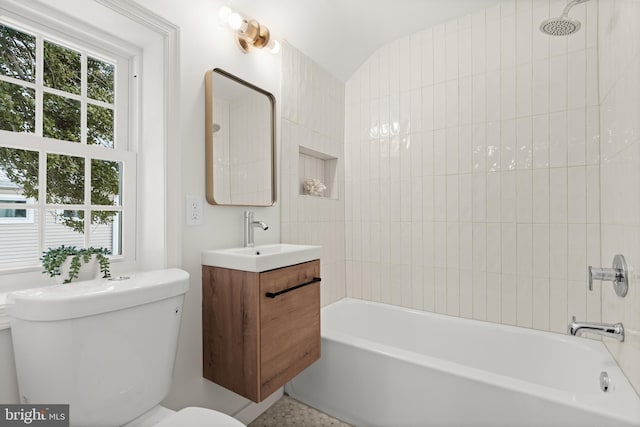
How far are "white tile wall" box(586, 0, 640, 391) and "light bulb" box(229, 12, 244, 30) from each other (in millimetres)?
1658

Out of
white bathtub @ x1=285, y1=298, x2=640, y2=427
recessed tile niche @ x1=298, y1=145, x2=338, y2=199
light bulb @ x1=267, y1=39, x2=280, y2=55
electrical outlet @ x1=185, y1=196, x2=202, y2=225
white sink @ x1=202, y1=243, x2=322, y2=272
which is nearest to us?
white bathtub @ x1=285, y1=298, x2=640, y2=427

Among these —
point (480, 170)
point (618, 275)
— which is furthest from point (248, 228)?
point (618, 275)

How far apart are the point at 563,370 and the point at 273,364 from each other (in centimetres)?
155

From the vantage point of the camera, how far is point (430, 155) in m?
2.32

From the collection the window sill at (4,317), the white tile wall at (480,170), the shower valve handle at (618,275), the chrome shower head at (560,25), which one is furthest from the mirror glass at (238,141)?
the shower valve handle at (618,275)

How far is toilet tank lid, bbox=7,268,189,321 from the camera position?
2.91ft

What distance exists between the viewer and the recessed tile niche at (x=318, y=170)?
241 centimetres

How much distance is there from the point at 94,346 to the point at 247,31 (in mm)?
1598

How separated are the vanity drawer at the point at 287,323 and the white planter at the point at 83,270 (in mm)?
606

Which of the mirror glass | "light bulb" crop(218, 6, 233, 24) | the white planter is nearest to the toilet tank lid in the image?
the white planter

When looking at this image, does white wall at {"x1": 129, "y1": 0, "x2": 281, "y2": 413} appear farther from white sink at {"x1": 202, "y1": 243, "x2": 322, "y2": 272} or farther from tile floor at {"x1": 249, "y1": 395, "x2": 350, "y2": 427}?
tile floor at {"x1": 249, "y1": 395, "x2": 350, "y2": 427}

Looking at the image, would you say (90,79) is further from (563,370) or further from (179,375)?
(563,370)

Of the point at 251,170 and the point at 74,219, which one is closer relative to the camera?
the point at 74,219

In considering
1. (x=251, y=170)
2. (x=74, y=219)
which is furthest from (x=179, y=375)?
(x=251, y=170)
